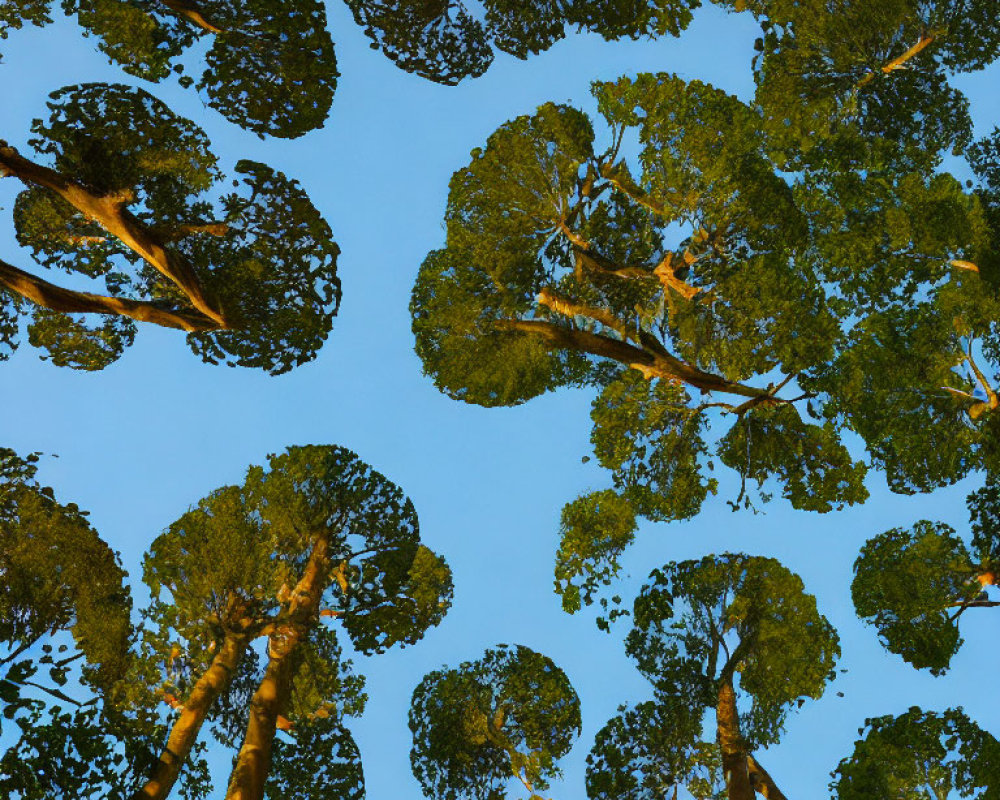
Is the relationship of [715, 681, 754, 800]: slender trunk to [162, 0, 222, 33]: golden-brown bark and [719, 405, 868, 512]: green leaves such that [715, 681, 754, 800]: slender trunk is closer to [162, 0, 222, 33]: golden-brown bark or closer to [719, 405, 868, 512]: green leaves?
[719, 405, 868, 512]: green leaves

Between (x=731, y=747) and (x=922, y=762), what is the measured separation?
358cm

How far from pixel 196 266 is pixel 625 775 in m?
12.8

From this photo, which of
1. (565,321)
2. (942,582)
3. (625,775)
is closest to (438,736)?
(625,775)

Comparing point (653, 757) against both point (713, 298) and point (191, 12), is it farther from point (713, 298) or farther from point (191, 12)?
point (191, 12)

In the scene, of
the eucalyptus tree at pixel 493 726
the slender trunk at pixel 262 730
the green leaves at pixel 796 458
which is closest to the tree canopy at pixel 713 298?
the green leaves at pixel 796 458

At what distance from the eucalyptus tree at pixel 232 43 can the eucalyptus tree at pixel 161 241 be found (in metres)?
1.22

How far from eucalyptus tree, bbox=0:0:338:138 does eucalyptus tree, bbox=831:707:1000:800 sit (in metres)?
16.0

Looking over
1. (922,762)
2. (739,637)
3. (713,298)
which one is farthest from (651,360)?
(922,762)

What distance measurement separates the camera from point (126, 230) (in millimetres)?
9992

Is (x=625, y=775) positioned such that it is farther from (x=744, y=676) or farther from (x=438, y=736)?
(x=438, y=736)

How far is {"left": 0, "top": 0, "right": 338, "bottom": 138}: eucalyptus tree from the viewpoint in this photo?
37.6 feet

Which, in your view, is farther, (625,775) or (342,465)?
(342,465)

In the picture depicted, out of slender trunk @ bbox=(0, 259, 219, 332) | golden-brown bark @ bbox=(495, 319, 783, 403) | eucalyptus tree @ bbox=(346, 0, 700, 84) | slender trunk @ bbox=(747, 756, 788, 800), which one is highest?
eucalyptus tree @ bbox=(346, 0, 700, 84)

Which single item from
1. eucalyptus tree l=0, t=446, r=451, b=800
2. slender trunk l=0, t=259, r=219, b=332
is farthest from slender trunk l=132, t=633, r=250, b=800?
slender trunk l=0, t=259, r=219, b=332
